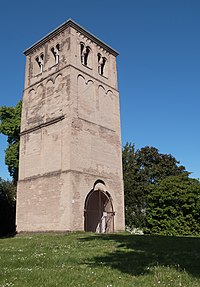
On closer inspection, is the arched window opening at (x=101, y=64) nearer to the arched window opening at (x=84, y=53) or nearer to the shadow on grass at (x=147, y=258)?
the arched window opening at (x=84, y=53)

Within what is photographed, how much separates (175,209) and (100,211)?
7.27 meters

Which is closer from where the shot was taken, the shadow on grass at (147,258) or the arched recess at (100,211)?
the shadow on grass at (147,258)

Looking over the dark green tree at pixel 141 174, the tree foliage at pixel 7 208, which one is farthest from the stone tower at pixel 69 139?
the dark green tree at pixel 141 174

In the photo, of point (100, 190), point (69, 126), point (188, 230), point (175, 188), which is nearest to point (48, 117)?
point (69, 126)

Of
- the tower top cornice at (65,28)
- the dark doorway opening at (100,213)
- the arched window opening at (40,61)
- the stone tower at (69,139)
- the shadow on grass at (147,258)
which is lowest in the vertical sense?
the shadow on grass at (147,258)

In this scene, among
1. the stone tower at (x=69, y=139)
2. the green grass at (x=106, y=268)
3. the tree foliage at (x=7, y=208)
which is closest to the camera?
the green grass at (x=106, y=268)

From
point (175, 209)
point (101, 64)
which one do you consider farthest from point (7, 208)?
point (101, 64)

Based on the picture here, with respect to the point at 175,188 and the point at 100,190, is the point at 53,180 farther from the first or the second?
the point at 175,188

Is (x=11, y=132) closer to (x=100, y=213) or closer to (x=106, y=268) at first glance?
(x=100, y=213)

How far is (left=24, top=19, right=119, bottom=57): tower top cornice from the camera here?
968 inches

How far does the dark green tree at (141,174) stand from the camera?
103 feet

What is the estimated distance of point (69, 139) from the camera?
21.0 meters

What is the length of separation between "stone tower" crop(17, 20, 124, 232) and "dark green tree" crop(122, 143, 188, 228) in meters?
7.69

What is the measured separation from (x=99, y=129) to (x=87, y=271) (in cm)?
1738
